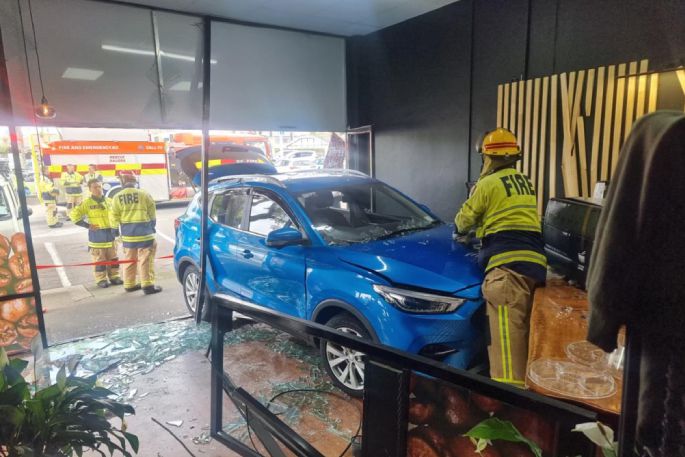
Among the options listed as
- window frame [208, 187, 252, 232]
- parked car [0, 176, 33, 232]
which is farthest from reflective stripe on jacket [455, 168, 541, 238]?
parked car [0, 176, 33, 232]

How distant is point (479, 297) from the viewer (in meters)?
3.11

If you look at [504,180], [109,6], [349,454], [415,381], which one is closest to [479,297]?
[504,180]

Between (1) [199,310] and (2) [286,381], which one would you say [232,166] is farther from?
(2) [286,381]

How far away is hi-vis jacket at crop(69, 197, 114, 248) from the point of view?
711 cm

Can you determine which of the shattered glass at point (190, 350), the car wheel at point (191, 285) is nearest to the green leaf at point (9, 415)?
the shattered glass at point (190, 350)

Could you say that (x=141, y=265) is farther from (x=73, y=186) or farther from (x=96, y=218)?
(x=73, y=186)

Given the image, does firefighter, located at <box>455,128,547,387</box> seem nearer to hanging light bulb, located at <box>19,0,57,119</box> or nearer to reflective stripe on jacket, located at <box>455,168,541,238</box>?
reflective stripe on jacket, located at <box>455,168,541,238</box>

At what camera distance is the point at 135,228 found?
671 centimetres

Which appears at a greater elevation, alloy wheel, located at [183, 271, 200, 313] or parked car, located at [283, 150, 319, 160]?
parked car, located at [283, 150, 319, 160]

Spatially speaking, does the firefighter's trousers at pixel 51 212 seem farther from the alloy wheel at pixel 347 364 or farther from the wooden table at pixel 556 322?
the wooden table at pixel 556 322

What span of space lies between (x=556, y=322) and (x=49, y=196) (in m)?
13.9

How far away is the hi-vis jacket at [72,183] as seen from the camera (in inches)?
456

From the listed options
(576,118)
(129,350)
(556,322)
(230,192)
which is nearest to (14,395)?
(556,322)

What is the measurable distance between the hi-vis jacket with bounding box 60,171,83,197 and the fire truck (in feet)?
1.33
